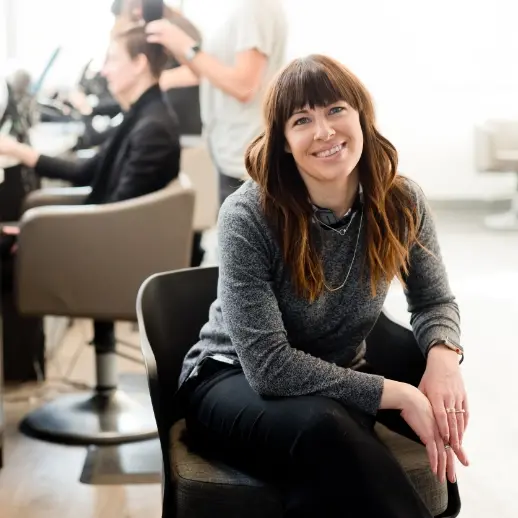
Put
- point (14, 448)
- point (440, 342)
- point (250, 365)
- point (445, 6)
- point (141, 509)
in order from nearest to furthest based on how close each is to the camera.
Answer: point (250, 365) → point (440, 342) → point (141, 509) → point (14, 448) → point (445, 6)

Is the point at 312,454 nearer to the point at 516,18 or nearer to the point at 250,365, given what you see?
the point at 250,365

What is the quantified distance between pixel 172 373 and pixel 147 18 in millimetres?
1468

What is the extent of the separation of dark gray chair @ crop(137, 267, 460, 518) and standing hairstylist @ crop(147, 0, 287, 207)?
3.37 feet

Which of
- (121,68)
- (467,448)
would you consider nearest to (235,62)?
(121,68)

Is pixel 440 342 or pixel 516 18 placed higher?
pixel 516 18

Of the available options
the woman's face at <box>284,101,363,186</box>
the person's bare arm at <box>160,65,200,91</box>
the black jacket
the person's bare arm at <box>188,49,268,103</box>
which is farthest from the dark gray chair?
the person's bare arm at <box>160,65,200,91</box>

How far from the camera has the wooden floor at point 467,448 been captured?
2.28m

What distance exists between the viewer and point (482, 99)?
22.0 feet

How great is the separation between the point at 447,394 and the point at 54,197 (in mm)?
1801

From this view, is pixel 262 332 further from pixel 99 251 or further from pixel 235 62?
pixel 235 62

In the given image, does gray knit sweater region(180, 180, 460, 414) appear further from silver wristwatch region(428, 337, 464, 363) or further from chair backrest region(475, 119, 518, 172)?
chair backrest region(475, 119, 518, 172)

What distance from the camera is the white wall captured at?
6.50m

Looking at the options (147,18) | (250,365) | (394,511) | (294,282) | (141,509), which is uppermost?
(147,18)

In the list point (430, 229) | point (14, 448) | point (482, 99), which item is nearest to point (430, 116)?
point (482, 99)
